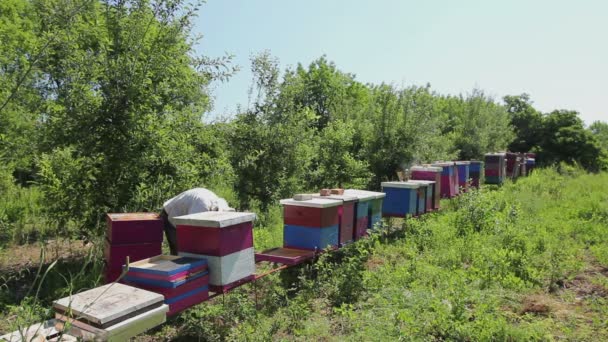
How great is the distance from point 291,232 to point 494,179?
427 inches

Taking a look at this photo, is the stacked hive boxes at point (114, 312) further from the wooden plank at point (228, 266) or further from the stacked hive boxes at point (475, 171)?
the stacked hive boxes at point (475, 171)

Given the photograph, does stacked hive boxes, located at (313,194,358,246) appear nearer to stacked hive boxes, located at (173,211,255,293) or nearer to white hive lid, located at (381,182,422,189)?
white hive lid, located at (381,182,422,189)

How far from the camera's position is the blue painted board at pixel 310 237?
198 inches

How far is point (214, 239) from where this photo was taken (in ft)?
11.6

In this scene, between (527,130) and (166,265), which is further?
(527,130)

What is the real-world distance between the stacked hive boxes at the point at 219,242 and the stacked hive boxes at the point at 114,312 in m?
0.71

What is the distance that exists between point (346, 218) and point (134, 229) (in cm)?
262

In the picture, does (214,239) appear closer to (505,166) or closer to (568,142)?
(505,166)

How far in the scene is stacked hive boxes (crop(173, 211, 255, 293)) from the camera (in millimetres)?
3525

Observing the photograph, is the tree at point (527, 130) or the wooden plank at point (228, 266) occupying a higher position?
the tree at point (527, 130)

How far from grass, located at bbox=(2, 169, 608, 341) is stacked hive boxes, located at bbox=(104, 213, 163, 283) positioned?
0.37 metres

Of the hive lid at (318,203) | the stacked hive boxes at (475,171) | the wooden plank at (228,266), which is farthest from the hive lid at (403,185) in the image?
the stacked hive boxes at (475,171)

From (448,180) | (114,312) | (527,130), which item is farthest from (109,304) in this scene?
(527,130)

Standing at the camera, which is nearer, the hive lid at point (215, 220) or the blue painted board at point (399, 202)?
the hive lid at point (215, 220)
